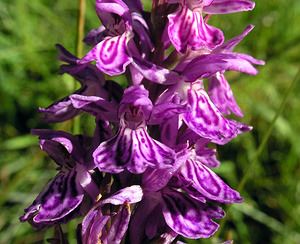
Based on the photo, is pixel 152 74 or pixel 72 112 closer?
pixel 152 74

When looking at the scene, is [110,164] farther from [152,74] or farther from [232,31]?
[232,31]

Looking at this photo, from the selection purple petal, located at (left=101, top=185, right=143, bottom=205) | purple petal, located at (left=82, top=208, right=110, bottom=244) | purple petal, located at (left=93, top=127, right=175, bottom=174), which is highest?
purple petal, located at (left=93, top=127, right=175, bottom=174)

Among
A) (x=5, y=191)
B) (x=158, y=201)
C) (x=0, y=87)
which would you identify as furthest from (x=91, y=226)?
(x=0, y=87)

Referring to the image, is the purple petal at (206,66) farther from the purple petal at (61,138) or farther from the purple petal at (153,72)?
the purple petal at (61,138)

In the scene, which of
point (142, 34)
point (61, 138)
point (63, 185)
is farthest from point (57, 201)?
point (142, 34)

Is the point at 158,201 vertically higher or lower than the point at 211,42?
lower

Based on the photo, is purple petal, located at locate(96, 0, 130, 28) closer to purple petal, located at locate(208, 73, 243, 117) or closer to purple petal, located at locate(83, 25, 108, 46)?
purple petal, located at locate(83, 25, 108, 46)

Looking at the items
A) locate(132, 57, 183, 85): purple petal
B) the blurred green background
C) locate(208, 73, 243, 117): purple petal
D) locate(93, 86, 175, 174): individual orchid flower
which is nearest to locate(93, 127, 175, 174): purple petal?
locate(93, 86, 175, 174): individual orchid flower
